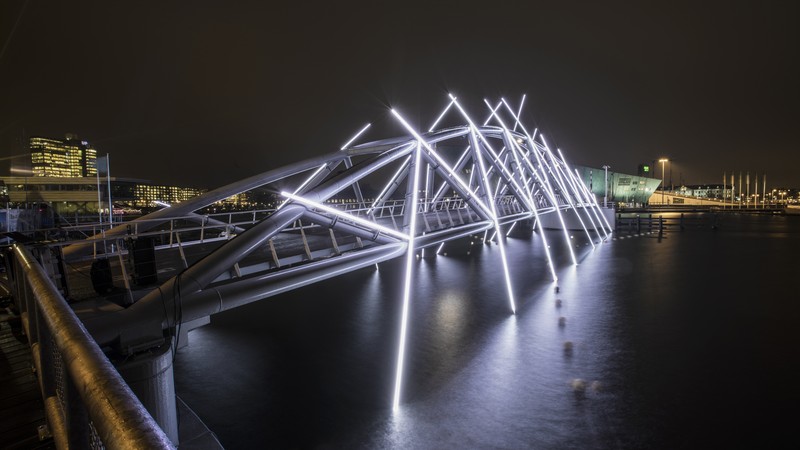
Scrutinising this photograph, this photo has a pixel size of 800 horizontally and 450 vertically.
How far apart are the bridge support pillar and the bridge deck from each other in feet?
3.85

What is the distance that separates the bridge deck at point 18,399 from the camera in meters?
3.67

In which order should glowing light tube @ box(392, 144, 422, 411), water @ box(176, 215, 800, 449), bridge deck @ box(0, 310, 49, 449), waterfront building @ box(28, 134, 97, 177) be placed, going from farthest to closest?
waterfront building @ box(28, 134, 97, 177), glowing light tube @ box(392, 144, 422, 411), water @ box(176, 215, 800, 449), bridge deck @ box(0, 310, 49, 449)

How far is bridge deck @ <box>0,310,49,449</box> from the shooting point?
3671 millimetres

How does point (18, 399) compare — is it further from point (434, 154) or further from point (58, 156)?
point (58, 156)

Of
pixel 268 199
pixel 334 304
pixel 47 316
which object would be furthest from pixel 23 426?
pixel 268 199

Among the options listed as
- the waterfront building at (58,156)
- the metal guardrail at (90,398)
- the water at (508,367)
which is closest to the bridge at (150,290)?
the metal guardrail at (90,398)

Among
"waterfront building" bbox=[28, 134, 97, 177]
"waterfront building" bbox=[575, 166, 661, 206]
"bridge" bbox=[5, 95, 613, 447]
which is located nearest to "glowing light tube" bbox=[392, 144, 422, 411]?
"bridge" bbox=[5, 95, 613, 447]

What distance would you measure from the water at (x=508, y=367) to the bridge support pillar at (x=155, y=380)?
2.72 metres

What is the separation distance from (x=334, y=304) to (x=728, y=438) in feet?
48.4

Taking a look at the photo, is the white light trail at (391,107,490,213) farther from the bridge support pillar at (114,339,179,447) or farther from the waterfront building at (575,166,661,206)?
the waterfront building at (575,166,661,206)

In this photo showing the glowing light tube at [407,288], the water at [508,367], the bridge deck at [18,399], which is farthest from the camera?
the glowing light tube at [407,288]

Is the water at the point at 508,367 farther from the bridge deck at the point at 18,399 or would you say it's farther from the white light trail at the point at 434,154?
the white light trail at the point at 434,154

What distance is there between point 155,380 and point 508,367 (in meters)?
9.10

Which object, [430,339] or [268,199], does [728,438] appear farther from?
[268,199]
